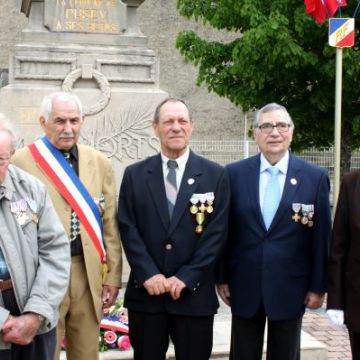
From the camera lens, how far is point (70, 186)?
3.85 meters

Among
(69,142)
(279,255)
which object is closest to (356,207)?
(279,255)

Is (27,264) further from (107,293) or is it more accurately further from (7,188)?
(107,293)

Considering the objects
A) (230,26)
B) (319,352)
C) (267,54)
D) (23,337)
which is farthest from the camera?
(230,26)

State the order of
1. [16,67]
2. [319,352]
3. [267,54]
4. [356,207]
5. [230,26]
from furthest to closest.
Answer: [230,26], [267,54], [16,67], [319,352], [356,207]

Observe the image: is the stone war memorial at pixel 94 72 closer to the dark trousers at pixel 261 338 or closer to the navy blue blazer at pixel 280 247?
the navy blue blazer at pixel 280 247

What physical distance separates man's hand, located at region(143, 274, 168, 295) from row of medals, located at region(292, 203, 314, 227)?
34.7 inches

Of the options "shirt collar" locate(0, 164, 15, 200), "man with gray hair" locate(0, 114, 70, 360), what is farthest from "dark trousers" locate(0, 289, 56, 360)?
"shirt collar" locate(0, 164, 15, 200)

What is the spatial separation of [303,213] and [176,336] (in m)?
1.05

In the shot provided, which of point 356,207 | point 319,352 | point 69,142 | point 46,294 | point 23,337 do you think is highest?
point 69,142

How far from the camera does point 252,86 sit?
41.6 feet

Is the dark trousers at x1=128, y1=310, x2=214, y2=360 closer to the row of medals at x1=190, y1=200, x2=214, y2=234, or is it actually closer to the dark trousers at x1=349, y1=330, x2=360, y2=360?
the row of medals at x1=190, y1=200, x2=214, y2=234

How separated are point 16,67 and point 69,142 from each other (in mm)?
2824

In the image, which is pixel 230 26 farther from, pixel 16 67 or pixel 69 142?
pixel 69 142

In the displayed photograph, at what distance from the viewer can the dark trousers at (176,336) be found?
3771 millimetres
